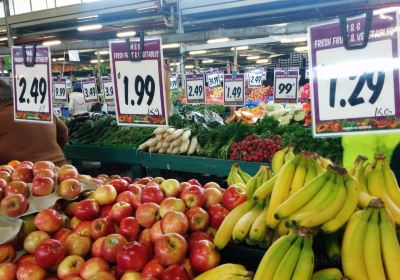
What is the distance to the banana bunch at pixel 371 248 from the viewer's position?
52.4 inches

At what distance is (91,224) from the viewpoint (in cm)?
212

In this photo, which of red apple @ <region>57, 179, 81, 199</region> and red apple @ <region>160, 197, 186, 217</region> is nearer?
red apple @ <region>160, 197, 186, 217</region>

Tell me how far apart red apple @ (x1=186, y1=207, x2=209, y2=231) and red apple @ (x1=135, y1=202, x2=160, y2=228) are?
0.61 feet

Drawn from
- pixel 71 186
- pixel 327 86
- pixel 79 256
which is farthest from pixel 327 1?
pixel 79 256

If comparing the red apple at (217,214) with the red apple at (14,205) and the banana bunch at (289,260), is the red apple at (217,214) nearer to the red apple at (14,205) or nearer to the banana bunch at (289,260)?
the banana bunch at (289,260)

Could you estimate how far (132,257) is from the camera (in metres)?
1.74

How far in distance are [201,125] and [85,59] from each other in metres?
15.6

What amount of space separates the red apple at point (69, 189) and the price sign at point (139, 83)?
579 millimetres

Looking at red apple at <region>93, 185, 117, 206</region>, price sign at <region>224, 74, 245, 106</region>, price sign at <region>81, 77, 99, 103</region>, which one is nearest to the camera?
red apple at <region>93, 185, 117, 206</region>

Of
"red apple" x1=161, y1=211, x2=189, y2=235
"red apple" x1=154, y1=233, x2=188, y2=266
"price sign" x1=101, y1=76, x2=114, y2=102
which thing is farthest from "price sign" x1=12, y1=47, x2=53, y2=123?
"price sign" x1=101, y1=76, x2=114, y2=102

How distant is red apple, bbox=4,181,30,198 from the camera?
2318 mm

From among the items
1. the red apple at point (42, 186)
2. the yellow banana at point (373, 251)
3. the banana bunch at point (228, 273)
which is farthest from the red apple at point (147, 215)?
the yellow banana at point (373, 251)

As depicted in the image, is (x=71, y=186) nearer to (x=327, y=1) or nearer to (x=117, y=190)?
(x=117, y=190)

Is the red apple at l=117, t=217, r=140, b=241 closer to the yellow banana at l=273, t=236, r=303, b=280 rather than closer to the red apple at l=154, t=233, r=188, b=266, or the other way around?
Result: the red apple at l=154, t=233, r=188, b=266
